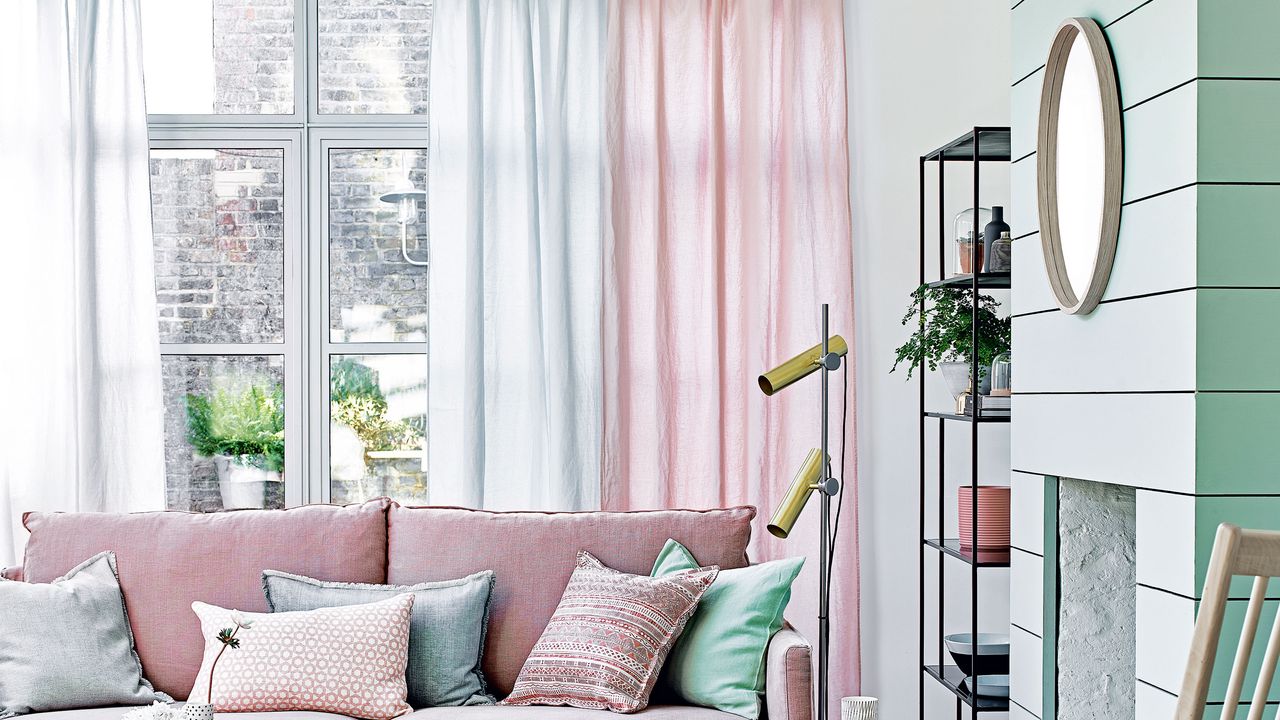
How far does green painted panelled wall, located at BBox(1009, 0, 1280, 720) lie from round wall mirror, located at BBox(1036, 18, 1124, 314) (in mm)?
32

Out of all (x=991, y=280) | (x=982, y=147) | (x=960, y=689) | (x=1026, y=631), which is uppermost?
(x=982, y=147)

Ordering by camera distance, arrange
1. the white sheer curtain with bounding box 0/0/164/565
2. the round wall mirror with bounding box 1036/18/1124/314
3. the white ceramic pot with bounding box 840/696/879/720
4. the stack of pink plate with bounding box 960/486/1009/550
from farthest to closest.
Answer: the white sheer curtain with bounding box 0/0/164/565
the stack of pink plate with bounding box 960/486/1009/550
the white ceramic pot with bounding box 840/696/879/720
the round wall mirror with bounding box 1036/18/1124/314

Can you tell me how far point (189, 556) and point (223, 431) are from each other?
85cm

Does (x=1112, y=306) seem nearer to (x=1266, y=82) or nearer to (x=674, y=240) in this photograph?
(x=1266, y=82)

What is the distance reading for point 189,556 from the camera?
8.89 feet

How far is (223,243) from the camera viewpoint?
3.48 metres

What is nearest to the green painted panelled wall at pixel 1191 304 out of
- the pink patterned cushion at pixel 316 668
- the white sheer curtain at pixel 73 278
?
the pink patterned cushion at pixel 316 668

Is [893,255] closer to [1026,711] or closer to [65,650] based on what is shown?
[1026,711]

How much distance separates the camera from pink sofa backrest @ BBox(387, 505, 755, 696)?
8.79 ft

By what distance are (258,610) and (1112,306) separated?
2.18 m

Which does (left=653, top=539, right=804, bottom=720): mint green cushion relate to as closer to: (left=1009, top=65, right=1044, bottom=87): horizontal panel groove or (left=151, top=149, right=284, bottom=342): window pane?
(left=1009, top=65, right=1044, bottom=87): horizontal panel groove

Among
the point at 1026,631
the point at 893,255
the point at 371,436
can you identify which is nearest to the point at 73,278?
the point at 371,436

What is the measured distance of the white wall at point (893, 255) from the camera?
3.41 m

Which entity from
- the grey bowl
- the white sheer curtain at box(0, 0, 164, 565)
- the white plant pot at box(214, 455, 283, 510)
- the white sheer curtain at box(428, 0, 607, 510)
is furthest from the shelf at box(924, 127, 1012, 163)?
the white sheer curtain at box(0, 0, 164, 565)
